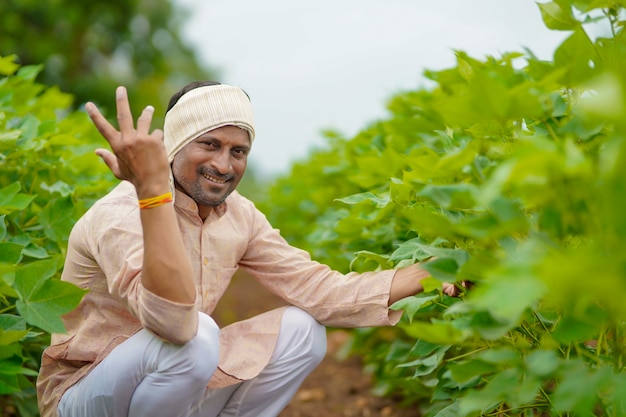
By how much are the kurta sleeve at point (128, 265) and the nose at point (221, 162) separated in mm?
268

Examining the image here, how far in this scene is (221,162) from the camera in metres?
2.34

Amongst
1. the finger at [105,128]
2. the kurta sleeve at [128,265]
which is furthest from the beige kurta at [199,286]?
the finger at [105,128]

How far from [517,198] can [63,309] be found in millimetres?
992

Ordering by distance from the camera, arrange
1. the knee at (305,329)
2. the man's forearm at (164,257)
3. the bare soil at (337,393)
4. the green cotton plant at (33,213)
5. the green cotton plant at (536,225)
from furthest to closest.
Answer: the bare soil at (337,393)
the knee at (305,329)
the man's forearm at (164,257)
the green cotton plant at (33,213)
the green cotton plant at (536,225)

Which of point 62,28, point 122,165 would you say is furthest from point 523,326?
point 62,28

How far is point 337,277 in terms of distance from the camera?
8.02 feet

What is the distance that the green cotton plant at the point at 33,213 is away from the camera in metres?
1.72

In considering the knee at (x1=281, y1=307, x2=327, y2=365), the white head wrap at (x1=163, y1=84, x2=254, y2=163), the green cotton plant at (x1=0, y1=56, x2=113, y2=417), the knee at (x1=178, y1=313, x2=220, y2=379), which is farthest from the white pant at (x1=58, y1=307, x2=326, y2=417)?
the white head wrap at (x1=163, y1=84, x2=254, y2=163)

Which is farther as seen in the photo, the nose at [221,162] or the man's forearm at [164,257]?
the nose at [221,162]

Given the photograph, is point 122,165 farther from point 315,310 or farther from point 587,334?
point 587,334

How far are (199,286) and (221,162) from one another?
0.40 m

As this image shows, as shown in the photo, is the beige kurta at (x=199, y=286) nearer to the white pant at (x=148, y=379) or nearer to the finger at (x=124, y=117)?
the white pant at (x=148, y=379)

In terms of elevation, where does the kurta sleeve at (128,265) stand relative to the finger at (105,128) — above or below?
below

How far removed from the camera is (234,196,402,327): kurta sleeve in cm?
232
